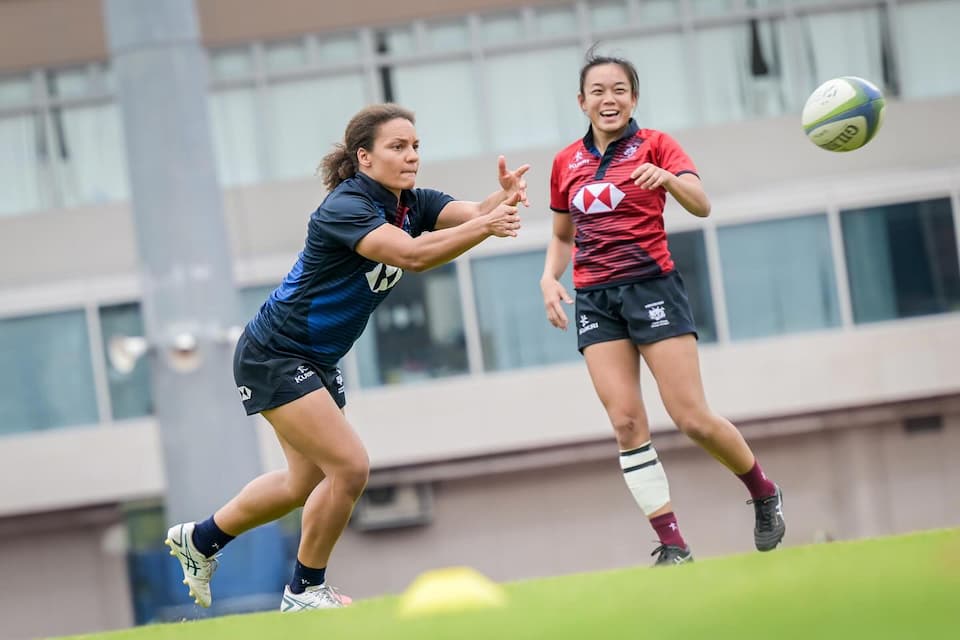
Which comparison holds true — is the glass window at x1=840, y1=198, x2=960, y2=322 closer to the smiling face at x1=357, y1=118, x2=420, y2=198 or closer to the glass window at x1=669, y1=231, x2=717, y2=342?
the glass window at x1=669, y1=231, x2=717, y2=342

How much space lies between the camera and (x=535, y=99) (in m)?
19.4

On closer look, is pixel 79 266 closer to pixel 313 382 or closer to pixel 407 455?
pixel 407 455

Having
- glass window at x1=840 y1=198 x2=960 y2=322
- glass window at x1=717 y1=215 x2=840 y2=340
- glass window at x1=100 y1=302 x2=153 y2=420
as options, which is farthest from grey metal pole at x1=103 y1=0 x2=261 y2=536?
glass window at x1=840 y1=198 x2=960 y2=322

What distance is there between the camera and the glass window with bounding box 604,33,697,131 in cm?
1922

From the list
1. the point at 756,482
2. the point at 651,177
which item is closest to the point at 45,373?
the point at 756,482

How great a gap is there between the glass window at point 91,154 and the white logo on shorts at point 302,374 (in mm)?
14584

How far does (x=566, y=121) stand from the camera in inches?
765

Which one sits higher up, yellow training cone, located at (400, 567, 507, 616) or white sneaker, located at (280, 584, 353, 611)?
yellow training cone, located at (400, 567, 507, 616)

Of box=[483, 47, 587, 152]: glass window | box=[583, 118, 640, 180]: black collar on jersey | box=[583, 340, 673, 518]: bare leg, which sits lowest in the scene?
box=[583, 340, 673, 518]: bare leg

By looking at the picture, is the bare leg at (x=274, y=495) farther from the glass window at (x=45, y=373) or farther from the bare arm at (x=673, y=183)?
the glass window at (x=45, y=373)

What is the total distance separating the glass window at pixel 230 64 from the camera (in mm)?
19281

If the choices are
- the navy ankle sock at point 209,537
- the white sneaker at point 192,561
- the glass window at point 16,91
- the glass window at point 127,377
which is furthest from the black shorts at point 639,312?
the glass window at point 16,91

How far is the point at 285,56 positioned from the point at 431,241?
14.5 meters

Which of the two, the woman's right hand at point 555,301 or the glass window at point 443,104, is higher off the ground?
the glass window at point 443,104
